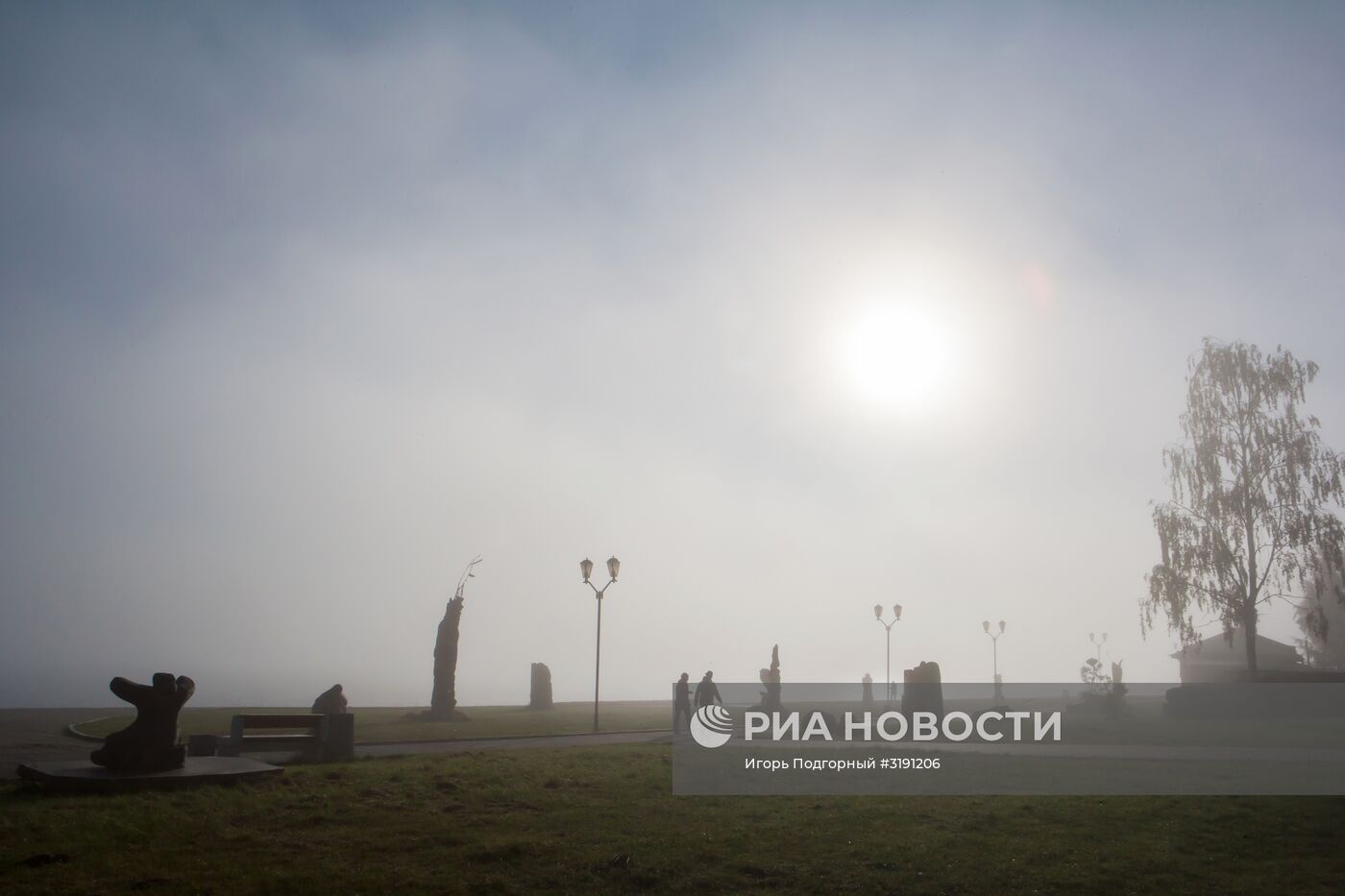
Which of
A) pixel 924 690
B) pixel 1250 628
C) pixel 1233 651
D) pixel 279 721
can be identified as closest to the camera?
pixel 279 721

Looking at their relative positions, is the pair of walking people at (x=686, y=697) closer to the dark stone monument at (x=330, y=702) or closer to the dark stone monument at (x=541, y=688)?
the dark stone monument at (x=330, y=702)

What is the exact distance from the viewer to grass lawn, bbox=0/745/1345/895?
10055mm

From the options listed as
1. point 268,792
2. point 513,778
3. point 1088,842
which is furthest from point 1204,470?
point 268,792

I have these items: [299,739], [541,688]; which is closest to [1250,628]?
[541,688]

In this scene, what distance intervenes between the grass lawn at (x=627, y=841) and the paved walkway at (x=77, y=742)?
14.8 feet

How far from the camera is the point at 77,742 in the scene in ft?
64.5

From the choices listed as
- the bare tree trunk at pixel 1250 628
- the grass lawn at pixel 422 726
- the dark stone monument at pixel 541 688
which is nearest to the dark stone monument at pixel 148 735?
the grass lawn at pixel 422 726

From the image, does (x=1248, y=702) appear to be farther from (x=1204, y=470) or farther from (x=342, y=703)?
(x=342, y=703)

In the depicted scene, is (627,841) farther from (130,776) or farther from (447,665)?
(447,665)

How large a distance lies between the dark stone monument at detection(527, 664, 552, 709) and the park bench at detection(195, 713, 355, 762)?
2506 cm

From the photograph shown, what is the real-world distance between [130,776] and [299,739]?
171 inches

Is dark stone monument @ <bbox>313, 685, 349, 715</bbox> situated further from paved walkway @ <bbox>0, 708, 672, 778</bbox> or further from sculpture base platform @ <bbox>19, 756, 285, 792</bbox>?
sculpture base platform @ <bbox>19, 756, 285, 792</bbox>

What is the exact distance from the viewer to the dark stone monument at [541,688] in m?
42.0

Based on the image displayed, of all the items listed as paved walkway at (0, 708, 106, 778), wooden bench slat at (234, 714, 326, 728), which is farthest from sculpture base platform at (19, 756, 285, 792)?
wooden bench slat at (234, 714, 326, 728)
